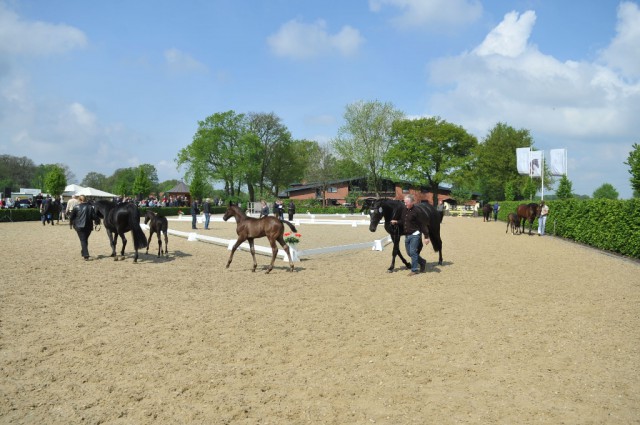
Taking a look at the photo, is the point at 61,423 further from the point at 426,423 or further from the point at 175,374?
the point at 426,423

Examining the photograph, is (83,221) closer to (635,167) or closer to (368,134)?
(635,167)

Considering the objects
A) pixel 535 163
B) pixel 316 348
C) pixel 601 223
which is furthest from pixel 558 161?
pixel 316 348

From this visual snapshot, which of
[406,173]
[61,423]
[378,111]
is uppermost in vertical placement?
[378,111]

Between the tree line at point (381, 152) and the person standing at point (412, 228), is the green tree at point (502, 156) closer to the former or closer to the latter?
the tree line at point (381, 152)

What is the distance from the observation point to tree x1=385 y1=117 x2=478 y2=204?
204ft

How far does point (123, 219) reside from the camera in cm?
1198

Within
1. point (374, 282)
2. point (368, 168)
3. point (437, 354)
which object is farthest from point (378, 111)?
point (437, 354)

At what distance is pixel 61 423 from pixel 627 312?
26.6 ft

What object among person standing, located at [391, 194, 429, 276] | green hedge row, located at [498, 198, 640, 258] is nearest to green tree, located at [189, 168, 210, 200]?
green hedge row, located at [498, 198, 640, 258]

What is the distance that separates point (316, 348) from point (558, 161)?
34816mm

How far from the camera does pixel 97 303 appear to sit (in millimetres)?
7430

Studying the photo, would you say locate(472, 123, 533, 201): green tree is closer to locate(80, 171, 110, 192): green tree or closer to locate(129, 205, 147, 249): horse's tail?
locate(129, 205, 147, 249): horse's tail

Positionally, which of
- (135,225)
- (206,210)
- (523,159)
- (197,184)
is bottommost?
(135,225)

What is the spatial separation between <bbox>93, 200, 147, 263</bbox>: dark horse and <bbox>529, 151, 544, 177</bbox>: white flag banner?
116 ft
